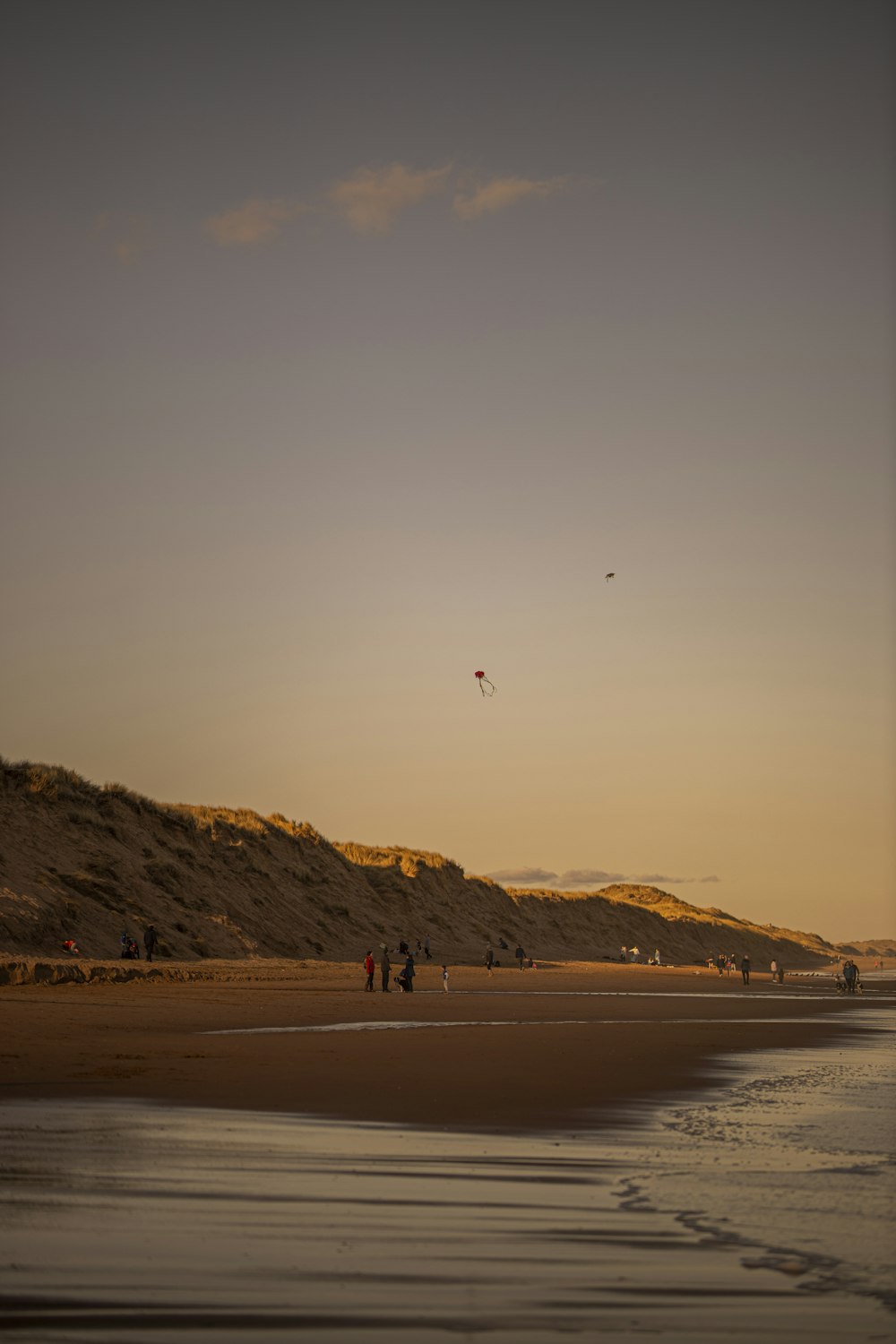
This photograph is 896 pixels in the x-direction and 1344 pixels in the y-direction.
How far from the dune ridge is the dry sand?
8.35 metres

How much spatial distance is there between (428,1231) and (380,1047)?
13.3 meters

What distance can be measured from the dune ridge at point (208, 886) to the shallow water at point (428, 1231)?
32504mm

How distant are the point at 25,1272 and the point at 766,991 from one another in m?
49.0

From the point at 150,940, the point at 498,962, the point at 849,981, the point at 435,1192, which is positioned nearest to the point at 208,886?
the point at 150,940

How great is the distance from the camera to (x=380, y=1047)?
68.6 ft

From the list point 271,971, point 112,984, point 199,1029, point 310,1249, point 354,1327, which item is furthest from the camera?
point 271,971

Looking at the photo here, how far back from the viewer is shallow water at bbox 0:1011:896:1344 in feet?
19.9

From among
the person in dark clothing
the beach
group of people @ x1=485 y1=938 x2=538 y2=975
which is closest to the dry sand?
the beach

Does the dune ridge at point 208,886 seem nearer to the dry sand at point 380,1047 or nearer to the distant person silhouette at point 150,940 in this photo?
the distant person silhouette at point 150,940

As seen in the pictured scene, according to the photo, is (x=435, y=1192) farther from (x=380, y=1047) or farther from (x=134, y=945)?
(x=134, y=945)

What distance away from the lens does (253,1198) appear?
340 inches

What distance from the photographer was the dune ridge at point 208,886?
158 ft

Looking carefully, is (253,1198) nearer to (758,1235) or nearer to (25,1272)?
(25,1272)

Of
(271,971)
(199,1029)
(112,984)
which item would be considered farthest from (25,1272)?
(271,971)
